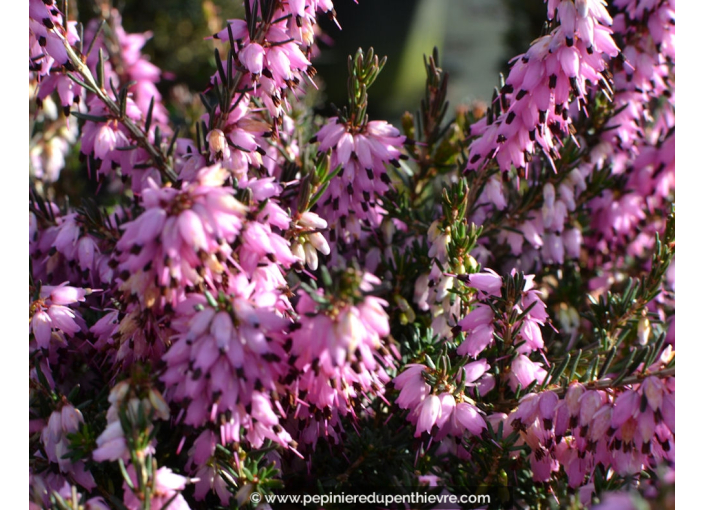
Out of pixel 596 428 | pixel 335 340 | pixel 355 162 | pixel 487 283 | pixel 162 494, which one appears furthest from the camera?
pixel 355 162

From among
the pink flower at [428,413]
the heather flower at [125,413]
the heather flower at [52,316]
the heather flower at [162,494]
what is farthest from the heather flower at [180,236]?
the pink flower at [428,413]

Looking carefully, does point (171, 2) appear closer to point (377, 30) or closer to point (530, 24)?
point (377, 30)

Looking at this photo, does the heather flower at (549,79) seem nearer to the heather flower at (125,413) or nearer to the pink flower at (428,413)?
the pink flower at (428,413)

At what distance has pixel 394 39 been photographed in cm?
572

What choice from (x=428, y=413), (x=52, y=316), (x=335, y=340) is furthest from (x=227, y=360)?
(x=52, y=316)

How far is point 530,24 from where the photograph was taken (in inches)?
235

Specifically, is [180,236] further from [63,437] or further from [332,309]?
[63,437]

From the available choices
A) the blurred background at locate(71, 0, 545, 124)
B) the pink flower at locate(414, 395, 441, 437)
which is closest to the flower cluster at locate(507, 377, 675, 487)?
the pink flower at locate(414, 395, 441, 437)

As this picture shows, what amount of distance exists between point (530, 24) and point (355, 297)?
18.2ft

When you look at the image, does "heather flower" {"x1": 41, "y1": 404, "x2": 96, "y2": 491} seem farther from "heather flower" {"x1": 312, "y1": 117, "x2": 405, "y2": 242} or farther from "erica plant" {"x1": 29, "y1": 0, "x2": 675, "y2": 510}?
"heather flower" {"x1": 312, "y1": 117, "x2": 405, "y2": 242}

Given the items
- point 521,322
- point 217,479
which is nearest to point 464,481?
point 521,322

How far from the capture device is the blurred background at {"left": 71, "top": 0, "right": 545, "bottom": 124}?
5512 mm

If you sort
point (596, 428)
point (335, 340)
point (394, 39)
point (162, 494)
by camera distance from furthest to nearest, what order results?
point (394, 39)
point (596, 428)
point (162, 494)
point (335, 340)

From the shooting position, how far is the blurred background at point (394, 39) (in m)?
5.51
